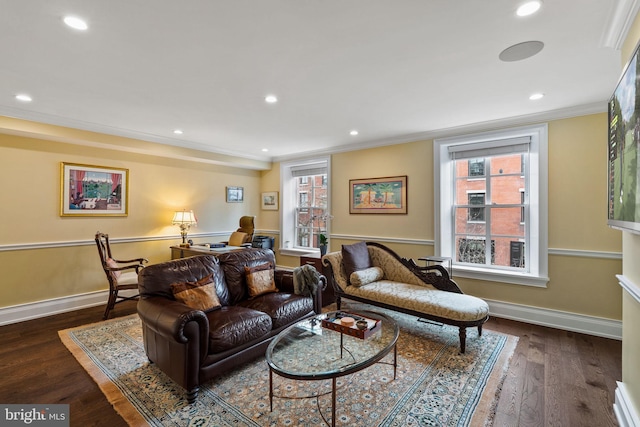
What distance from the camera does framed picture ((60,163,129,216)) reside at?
3959 mm

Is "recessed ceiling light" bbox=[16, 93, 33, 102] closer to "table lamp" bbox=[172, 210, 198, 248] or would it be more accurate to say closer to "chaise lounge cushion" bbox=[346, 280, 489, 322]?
"table lamp" bbox=[172, 210, 198, 248]

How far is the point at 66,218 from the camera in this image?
157 inches

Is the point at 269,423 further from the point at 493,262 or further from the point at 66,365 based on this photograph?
the point at 493,262

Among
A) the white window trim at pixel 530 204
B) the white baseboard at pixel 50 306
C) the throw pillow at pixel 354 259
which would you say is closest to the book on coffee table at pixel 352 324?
the throw pillow at pixel 354 259

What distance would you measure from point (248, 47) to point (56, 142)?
356cm

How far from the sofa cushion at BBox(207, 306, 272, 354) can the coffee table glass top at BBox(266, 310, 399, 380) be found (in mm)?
287


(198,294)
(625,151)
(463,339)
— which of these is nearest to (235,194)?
(198,294)

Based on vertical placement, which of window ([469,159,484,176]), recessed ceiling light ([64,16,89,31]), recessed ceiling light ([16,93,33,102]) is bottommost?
window ([469,159,484,176])

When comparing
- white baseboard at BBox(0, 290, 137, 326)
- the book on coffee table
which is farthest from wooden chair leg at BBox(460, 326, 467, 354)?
white baseboard at BBox(0, 290, 137, 326)

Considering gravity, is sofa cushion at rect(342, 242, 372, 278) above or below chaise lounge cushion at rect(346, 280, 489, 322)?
above

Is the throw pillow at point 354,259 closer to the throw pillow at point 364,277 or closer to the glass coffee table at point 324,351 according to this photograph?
the throw pillow at point 364,277

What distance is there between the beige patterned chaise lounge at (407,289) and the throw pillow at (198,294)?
64.6 inches

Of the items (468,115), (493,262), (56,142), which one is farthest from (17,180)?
(493,262)

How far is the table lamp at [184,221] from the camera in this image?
4824 mm
